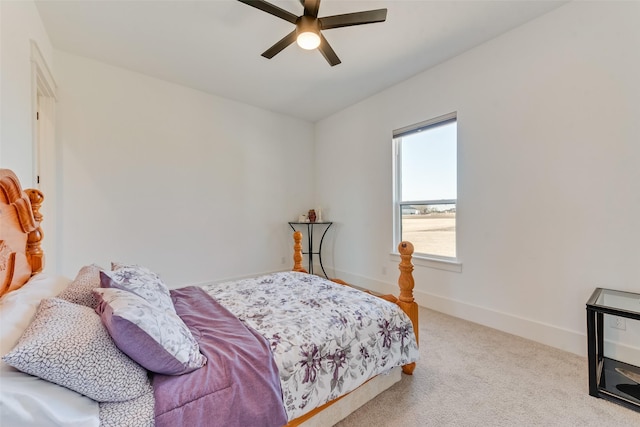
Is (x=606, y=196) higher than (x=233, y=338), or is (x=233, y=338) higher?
(x=606, y=196)

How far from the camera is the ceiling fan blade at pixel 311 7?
184cm

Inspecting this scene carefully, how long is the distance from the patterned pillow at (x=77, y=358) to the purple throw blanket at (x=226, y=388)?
115mm

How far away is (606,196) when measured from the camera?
2.01 m

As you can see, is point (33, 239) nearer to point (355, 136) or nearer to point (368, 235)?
point (368, 235)

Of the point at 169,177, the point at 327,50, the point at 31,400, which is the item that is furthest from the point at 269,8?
the point at 169,177

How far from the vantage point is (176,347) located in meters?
1.01

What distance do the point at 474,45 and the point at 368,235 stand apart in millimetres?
2481

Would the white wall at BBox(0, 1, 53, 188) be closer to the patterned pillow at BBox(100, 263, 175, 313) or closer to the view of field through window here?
the patterned pillow at BBox(100, 263, 175, 313)

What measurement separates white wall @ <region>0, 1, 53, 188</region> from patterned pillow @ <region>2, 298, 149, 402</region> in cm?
142

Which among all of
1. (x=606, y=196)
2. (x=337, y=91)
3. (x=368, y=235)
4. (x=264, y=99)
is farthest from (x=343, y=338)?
(x=264, y=99)

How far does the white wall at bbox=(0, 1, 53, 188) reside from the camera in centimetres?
164

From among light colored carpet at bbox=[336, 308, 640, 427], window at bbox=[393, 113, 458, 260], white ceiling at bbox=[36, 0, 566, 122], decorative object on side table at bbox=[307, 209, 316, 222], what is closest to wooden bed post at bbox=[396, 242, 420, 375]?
light colored carpet at bbox=[336, 308, 640, 427]

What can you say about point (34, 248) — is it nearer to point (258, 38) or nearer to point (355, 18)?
point (258, 38)

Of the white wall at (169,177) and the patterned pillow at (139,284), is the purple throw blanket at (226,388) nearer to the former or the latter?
the patterned pillow at (139,284)
